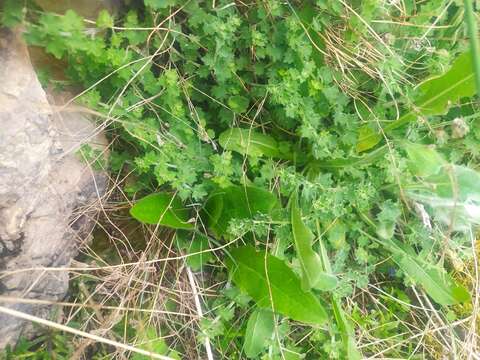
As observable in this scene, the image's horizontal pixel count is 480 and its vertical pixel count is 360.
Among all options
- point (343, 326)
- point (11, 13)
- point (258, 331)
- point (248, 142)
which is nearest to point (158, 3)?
point (11, 13)

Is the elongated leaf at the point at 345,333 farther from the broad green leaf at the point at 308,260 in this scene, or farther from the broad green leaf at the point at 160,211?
the broad green leaf at the point at 160,211

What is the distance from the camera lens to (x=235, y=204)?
150cm

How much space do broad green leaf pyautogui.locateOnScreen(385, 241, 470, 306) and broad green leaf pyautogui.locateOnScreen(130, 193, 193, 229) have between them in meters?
0.68

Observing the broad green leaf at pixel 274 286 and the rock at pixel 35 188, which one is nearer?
the rock at pixel 35 188

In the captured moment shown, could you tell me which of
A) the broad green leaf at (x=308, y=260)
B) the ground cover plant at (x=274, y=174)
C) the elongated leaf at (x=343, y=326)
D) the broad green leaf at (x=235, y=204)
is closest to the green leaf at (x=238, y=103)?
the ground cover plant at (x=274, y=174)

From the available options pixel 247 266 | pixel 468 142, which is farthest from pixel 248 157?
pixel 468 142

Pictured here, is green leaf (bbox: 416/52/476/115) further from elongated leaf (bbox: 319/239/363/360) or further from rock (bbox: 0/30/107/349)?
rock (bbox: 0/30/107/349)

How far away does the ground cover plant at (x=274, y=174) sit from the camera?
55.4 inches

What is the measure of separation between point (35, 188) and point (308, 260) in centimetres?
73

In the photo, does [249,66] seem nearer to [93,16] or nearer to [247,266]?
[93,16]

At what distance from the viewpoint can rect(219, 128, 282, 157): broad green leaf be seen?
1511 mm

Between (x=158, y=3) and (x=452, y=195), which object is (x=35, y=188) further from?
(x=452, y=195)

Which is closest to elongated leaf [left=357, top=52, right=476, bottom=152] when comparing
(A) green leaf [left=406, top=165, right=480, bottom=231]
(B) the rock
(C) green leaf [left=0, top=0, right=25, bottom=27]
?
(A) green leaf [left=406, top=165, right=480, bottom=231]

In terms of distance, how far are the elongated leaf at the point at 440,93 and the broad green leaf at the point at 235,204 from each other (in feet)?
1.18
